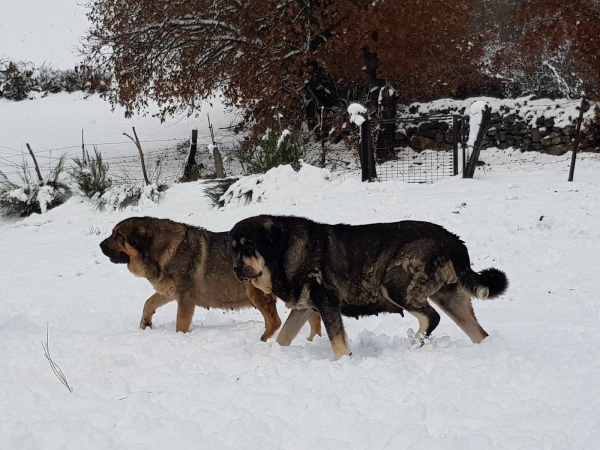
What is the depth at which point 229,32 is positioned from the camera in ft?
75.1

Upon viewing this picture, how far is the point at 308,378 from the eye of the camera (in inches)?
187

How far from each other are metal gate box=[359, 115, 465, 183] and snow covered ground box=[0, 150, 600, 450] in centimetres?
971

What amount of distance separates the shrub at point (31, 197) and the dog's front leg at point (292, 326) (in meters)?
14.9

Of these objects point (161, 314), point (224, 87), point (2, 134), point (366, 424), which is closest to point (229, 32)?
point (224, 87)

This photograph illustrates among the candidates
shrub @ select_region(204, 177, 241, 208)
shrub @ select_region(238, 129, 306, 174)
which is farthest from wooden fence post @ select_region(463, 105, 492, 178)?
shrub @ select_region(204, 177, 241, 208)

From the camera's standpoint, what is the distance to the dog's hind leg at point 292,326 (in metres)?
5.99

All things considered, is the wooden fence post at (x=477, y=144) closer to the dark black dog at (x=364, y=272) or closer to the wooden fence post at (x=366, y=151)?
the wooden fence post at (x=366, y=151)

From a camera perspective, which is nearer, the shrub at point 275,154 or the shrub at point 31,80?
the shrub at point 275,154

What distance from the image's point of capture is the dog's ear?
22.8 feet

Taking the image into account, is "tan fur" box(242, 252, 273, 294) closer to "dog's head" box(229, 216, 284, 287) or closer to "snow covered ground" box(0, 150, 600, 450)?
"dog's head" box(229, 216, 284, 287)

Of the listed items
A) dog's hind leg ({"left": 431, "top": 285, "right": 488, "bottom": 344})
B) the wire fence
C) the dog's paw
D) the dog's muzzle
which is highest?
the dog's muzzle

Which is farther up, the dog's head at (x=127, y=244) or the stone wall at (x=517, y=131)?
the dog's head at (x=127, y=244)

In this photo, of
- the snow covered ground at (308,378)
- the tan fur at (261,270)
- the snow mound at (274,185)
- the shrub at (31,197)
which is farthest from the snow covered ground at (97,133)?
the tan fur at (261,270)

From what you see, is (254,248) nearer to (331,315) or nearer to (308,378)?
(331,315)
